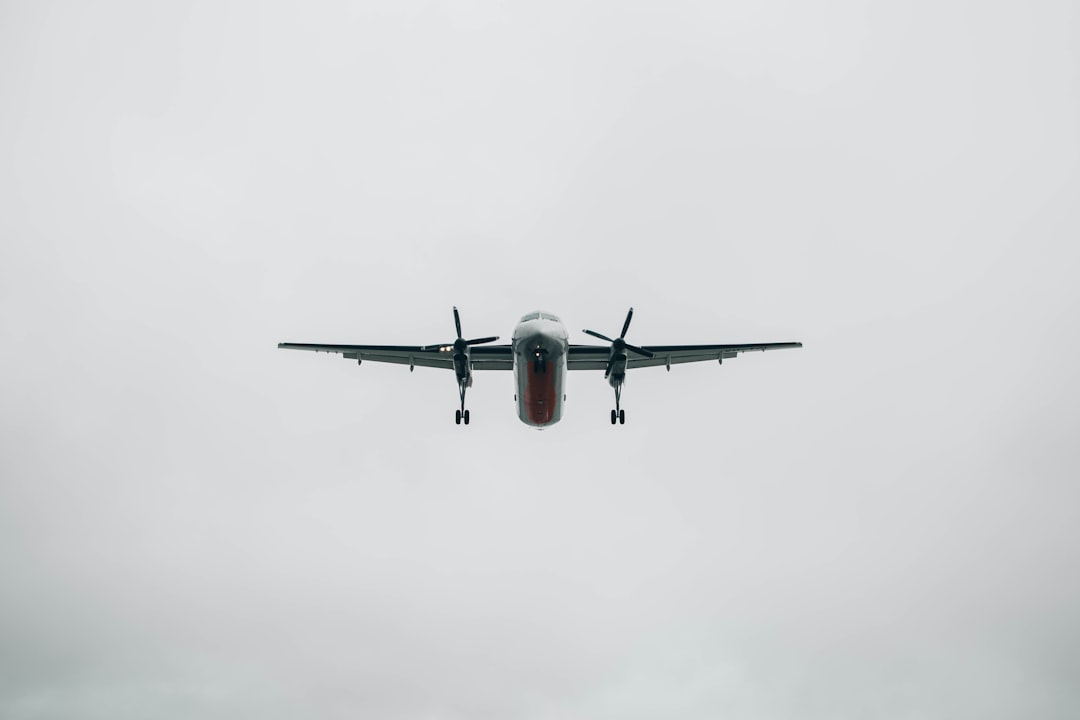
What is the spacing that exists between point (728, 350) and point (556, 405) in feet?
32.3

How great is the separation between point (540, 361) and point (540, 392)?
1.37 metres

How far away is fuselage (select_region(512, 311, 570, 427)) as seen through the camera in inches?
1235

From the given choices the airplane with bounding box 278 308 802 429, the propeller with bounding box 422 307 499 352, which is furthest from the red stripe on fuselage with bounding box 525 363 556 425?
the propeller with bounding box 422 307 499 352

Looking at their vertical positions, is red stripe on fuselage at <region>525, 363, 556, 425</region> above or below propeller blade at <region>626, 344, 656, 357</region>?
below

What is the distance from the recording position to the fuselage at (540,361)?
103ft

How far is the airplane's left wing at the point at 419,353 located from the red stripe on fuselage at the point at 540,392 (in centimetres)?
385

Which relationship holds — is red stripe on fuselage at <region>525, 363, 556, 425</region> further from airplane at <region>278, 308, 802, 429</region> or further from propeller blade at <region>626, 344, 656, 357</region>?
propeller blade at <region>626, 344, 656, 357</region>

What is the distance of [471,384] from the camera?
120ft

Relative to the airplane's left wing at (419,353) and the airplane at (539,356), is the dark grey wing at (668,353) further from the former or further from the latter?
the airplane's left wing at (419,353)

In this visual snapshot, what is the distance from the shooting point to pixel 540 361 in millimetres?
31469

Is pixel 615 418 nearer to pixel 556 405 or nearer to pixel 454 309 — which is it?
pixel 556 405

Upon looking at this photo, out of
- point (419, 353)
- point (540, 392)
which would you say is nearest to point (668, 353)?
point (540, 392)

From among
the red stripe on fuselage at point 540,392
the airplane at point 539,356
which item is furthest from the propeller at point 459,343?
the red stripe on fuselage at point 540,392

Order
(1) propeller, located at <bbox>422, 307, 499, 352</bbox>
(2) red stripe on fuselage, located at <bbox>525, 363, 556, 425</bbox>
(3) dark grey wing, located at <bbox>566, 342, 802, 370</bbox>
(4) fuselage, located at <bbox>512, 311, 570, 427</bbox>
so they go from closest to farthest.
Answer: (4) fuselage, located at <bbox>512, 311, 570, 427</bbox>
(2) red stripe on fuselage, located at <bbox>525, 363, 556, 425</bbox>
(1) propeller, located at <bbox>422, 307, 499, 352</bbox>
(3) dark grey wing, located at <bbox>566, 342, 802, 370</bbox>
